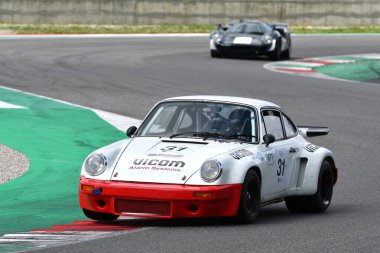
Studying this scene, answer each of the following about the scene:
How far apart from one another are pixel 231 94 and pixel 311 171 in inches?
452

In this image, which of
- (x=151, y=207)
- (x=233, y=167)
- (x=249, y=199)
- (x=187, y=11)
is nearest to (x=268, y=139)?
(x=249, y=199)

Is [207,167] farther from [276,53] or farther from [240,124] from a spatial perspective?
[276,53]

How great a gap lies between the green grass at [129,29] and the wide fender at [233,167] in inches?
1220

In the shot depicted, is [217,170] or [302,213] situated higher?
[217,170]

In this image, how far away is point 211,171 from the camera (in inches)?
364

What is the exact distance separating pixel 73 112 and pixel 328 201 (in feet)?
25.3

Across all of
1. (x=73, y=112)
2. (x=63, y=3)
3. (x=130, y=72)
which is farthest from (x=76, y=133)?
(x=63, y=3)

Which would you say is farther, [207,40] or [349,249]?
[207,40]

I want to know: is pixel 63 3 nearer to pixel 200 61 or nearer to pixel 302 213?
pixel 200 61

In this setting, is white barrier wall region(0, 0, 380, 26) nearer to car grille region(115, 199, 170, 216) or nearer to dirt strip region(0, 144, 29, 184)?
dirt strip region(0, 144, 29, 184)

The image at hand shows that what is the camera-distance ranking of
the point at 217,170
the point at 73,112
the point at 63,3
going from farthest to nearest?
the point at 63,3 < the point at 73,112 < the point at 217,170

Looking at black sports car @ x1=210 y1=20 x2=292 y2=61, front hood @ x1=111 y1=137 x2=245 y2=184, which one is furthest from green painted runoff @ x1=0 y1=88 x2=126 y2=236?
black sports car @ x1=210 y1=20 x2=292 y2=61

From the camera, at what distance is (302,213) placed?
1081 centimetres

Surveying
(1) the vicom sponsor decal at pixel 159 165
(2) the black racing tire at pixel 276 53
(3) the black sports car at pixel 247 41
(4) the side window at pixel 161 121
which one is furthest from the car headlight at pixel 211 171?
(2) the black racing tire at pixel 276 53
